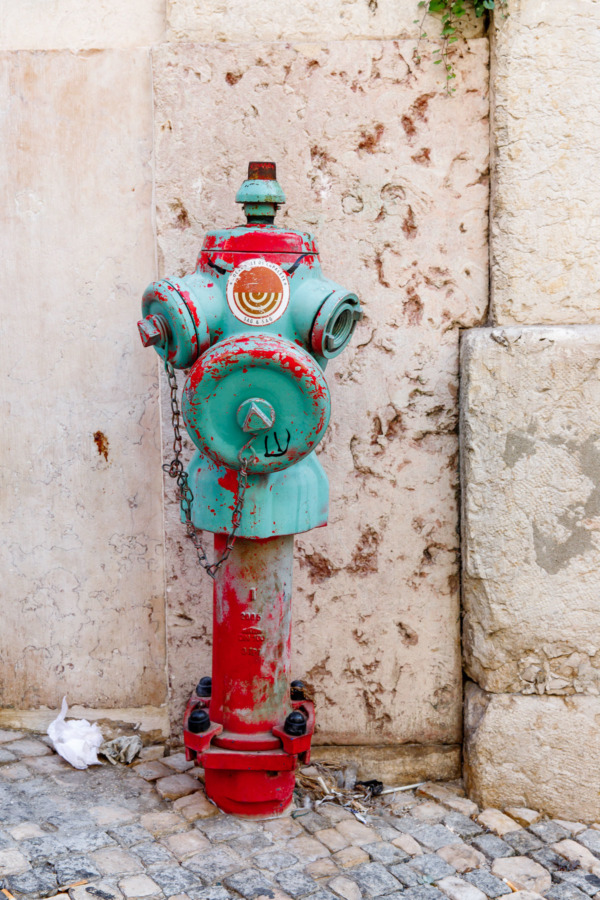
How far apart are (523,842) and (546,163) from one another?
2.28 m

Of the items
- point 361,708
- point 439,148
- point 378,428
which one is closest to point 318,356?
point 378,428

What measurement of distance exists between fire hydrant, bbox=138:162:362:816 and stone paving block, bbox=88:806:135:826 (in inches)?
11.1

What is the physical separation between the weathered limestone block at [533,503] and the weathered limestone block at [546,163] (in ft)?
0.49

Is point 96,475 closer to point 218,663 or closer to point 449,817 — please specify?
point 218,663

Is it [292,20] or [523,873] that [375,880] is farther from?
[292,20]

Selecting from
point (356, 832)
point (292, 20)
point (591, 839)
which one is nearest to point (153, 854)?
point (356, 832)

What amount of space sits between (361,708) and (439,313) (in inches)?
59.4

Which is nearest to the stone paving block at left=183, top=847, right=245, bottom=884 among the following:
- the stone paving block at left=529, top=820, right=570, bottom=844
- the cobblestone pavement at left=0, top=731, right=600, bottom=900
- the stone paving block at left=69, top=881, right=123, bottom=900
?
the cobblestone pavement at left=0, top=731, right=600, bottom=900

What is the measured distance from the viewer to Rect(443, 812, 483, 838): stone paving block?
3.09m

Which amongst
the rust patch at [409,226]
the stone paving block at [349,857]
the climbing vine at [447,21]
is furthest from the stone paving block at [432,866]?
the climbing vine at [447,21]

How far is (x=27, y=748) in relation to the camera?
11.6ft

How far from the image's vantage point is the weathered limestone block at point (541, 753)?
3.17 metres

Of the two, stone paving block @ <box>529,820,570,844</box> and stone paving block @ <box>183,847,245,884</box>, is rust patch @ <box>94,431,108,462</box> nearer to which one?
stone paving block @ <box>183,847,245,884</box>

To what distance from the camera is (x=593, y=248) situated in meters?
3.09
